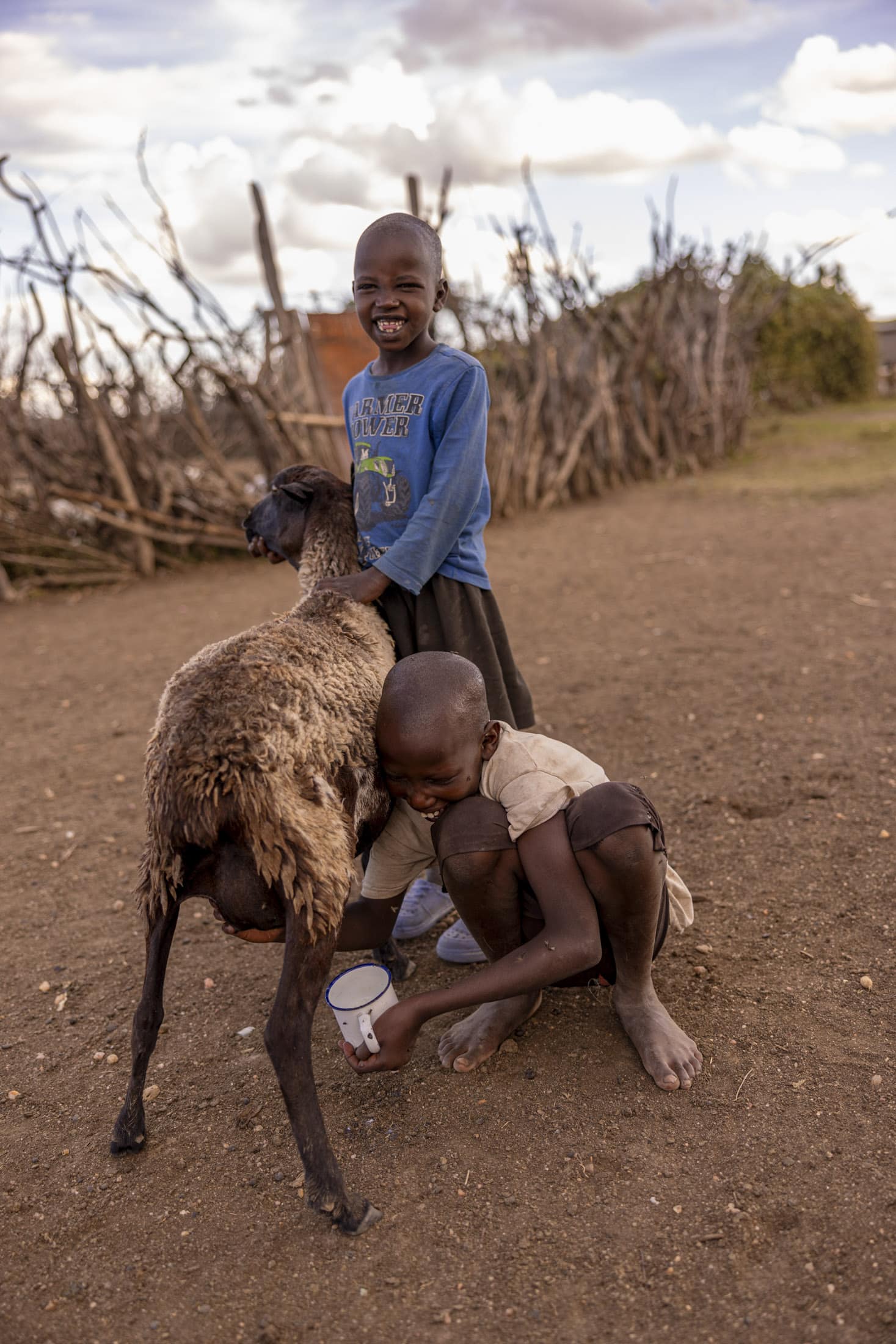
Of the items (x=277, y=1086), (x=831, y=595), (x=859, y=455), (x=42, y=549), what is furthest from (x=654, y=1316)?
(x=859, y=455)

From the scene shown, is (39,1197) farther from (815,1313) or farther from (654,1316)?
(815,1313)

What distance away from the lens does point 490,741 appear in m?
2.39

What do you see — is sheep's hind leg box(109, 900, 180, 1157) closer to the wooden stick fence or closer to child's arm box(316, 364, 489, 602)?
child's arm box(316, 364, 489, 602)

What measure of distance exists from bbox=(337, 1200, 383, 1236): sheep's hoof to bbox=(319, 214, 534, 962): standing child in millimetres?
1010

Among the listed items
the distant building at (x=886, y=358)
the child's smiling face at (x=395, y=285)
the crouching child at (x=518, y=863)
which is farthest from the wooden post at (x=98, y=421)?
the distant building at (x=886, y=358)

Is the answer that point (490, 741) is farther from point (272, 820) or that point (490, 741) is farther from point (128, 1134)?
point (128, 1134)

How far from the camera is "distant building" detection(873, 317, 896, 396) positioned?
73.5 ft

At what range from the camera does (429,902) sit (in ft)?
10.8

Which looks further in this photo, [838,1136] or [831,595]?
[831,595]

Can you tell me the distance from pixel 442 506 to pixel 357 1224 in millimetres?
1702

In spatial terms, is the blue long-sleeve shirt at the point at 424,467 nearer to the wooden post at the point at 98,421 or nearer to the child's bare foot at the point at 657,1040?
the child's bare foot at the point at 657,1040

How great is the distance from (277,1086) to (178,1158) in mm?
302

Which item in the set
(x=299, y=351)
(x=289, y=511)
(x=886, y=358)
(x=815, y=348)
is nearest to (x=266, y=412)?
(x=299, y=351)

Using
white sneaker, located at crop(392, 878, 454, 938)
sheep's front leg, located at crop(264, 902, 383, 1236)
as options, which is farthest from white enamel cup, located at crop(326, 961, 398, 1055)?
white sneaker, located at crop(392, 878, 454, 938)
